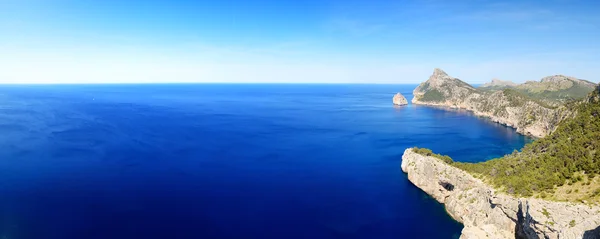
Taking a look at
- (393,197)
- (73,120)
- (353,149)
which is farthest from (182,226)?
(73,120)

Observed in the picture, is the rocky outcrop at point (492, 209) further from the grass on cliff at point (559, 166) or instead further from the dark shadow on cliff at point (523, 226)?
the grass on cliff at point (559, 166)

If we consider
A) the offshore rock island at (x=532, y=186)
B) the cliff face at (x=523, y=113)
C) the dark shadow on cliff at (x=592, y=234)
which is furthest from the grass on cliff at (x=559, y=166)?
the cliff face at (x=523, y=113)

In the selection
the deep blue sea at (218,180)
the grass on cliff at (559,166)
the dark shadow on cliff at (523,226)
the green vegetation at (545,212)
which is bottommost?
the deep blue sea at (218,180)

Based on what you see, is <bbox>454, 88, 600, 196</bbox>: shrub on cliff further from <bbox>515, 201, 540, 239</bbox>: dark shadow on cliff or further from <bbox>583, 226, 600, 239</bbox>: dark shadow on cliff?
<bbox>583, 226, 600, 239</bbox>: dark shadow on cliff

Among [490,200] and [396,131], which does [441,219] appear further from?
[396,131]

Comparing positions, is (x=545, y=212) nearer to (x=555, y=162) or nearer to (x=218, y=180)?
(x=555, y=162)

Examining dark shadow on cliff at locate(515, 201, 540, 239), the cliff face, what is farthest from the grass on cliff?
the cliff face
